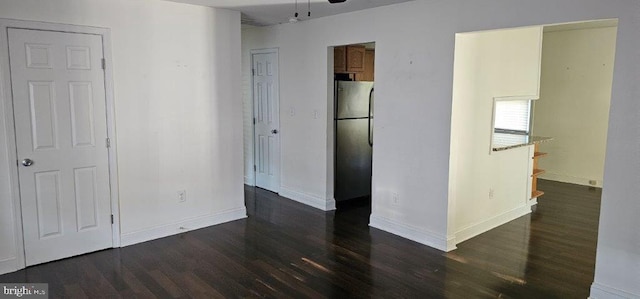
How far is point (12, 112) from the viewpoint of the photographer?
3.44 metres

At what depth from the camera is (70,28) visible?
3.65 meters

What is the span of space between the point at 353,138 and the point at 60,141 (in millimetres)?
3308

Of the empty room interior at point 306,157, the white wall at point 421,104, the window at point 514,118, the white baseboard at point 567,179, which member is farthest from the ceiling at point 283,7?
the white baseboard at point 567,179

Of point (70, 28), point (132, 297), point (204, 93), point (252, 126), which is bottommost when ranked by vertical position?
point (132, 297)

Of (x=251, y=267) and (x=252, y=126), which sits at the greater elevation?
(x=252, y=126)

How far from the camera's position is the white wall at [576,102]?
21.6ft

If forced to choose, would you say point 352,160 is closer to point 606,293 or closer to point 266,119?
point 266,119

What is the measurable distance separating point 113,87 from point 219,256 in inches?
71.4

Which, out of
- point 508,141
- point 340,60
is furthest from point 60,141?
point 508,141

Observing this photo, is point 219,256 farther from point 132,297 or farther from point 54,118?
point 54,118

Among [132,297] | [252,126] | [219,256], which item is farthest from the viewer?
[252,126]

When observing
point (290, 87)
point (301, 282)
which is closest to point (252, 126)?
point (290, 87)

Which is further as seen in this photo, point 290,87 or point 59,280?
point 290,87

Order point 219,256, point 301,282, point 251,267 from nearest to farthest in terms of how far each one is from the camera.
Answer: point 301,282
point 251,267
point 219,256
